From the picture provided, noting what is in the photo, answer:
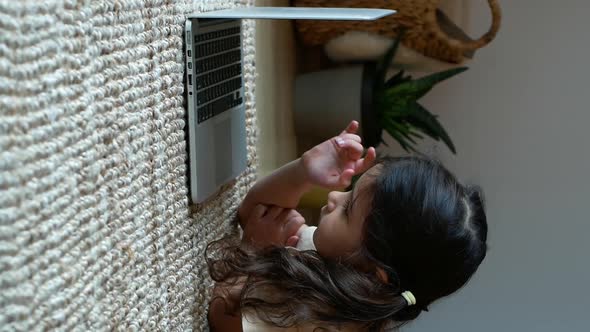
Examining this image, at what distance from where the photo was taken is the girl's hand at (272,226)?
38.9 inches

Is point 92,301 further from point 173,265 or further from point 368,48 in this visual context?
point 368,48

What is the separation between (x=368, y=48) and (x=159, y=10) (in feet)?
2.74

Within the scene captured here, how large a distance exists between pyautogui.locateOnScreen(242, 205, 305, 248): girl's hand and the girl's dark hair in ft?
0.28

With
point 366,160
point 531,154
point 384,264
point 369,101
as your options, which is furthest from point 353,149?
point 531,154

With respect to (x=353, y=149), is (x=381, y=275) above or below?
below

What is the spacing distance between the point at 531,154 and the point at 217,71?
3.39ft

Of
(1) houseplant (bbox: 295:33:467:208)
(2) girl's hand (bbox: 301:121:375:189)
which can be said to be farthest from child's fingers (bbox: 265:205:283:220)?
(1) houseplant (bbox: 295:33:467:208)

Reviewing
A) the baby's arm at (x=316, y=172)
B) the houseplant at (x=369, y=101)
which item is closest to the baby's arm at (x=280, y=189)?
the baby's arm at (x=316, y=172)

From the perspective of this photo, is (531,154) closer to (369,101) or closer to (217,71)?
(369,101)

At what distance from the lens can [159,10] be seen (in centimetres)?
69

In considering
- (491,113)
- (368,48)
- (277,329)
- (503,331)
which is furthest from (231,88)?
(503,331)

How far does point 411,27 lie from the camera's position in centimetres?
143

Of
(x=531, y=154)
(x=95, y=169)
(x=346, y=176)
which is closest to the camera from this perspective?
(x=95, y=169)

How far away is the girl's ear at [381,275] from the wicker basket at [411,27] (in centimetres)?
68
